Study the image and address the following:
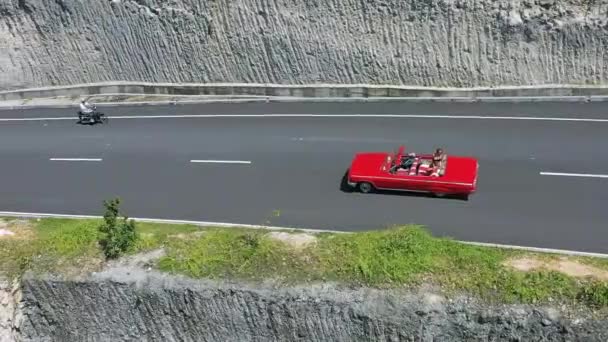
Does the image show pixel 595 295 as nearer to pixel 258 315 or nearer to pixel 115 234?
pixel 258 315

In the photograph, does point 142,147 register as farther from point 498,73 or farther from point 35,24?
point 498,73

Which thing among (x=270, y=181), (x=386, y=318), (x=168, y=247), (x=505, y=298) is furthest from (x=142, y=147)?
(x=505, y=298)

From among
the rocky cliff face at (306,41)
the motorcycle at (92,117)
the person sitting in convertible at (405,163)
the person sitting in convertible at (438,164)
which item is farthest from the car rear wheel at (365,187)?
the motorcycle at (92,117)

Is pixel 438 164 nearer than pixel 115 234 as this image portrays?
No

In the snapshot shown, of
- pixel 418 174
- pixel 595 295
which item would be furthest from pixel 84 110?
pixel 595 295

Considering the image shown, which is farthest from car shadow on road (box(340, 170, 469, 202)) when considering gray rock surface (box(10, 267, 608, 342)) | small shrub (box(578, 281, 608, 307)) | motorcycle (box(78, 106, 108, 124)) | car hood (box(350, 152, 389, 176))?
motorcycle (box(78, 106, 108, 124))

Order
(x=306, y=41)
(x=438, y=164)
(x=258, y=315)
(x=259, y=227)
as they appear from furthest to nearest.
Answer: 1. (x=306, y=41)
2. (x=438, y=164)
3. (x=259, y=227)
4. (x=258, y=315)

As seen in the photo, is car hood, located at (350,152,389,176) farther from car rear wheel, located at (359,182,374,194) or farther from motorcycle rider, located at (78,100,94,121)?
motorcycle rider, located at (78,100,94,121)

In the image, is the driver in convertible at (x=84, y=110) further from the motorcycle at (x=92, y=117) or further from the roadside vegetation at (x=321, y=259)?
the roadside vegetation at (x=321, y=259)
